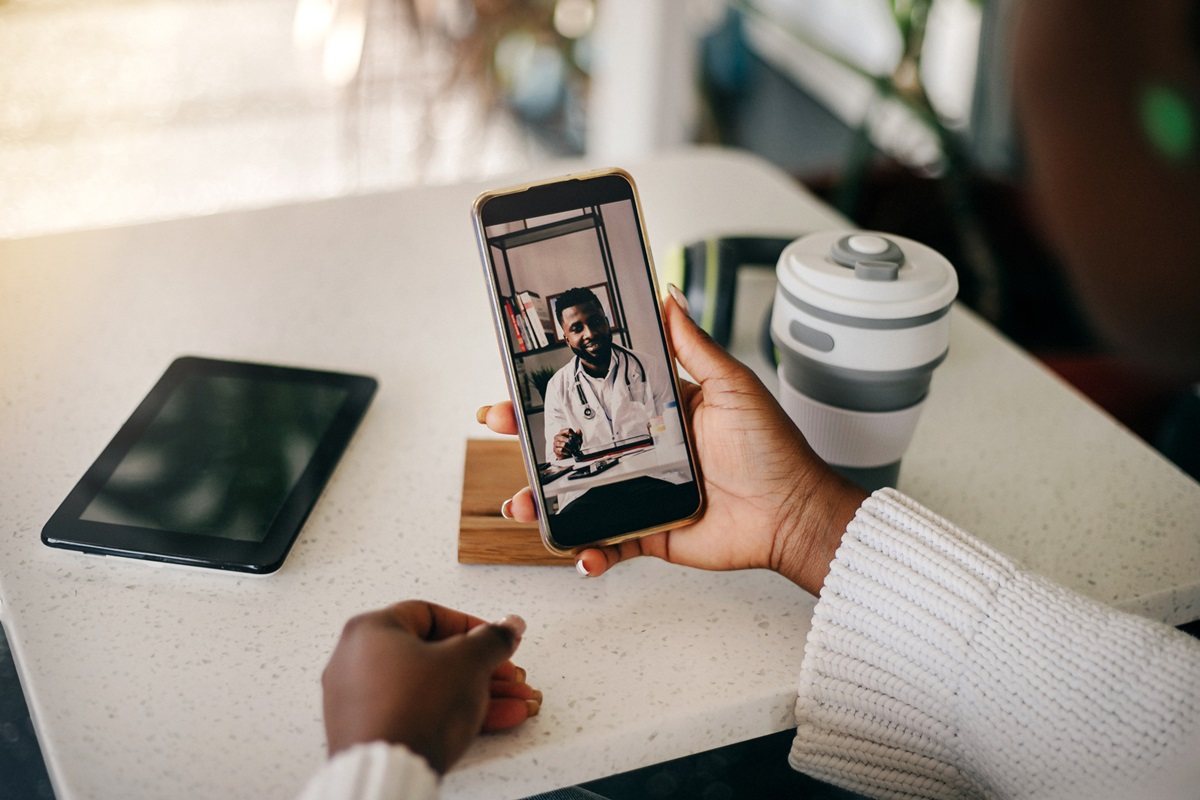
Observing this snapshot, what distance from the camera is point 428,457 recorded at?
29.3 inches

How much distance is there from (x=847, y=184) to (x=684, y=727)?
1.58 m

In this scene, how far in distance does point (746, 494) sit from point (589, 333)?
0.16 m

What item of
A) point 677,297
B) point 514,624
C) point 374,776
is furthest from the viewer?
point 677,297

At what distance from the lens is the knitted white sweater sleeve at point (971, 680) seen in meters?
0.53

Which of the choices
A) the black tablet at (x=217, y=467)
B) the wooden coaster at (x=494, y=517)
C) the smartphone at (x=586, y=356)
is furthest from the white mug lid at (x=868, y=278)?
the black tablet at (x=217, y=467)

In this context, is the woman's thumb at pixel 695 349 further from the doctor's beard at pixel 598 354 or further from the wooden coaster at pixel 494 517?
the wooden coaster at pixel 494 517

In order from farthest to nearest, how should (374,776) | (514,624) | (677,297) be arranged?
(677,297) < (514,624) < (374,776)

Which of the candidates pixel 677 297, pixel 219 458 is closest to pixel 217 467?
pixel 219 458

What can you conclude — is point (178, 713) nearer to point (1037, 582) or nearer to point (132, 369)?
point (132, 369)

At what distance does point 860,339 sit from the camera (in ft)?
2.05

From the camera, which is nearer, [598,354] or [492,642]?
[492,642]

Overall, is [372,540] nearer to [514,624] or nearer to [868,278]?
[514,624]

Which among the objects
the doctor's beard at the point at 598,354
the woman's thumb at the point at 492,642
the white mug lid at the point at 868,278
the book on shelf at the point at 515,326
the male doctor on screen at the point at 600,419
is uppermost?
the white mug lid at the point at 868,278

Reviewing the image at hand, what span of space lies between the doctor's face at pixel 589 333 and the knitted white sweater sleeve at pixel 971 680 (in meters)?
0.21
